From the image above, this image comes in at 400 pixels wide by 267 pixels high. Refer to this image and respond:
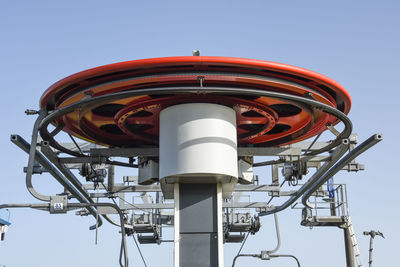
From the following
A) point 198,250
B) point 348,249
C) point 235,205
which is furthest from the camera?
point 348,249

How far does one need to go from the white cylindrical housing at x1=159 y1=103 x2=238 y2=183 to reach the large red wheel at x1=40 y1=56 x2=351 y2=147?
426mm

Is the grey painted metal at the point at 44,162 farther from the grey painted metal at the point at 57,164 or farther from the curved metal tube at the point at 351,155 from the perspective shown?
the curved metal tube at the point at 351,155

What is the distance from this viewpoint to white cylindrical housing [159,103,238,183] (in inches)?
445

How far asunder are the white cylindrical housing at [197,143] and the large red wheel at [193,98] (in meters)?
0.43

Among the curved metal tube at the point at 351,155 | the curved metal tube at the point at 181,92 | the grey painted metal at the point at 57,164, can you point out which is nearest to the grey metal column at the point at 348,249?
the curved metal tube at the point at 351,155

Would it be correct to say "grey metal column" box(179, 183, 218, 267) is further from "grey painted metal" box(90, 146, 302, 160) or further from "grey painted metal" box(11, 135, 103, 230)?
"grey painted metal" box(11, 135, 103, 230)

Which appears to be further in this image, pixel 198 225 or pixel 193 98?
pixel 198 225

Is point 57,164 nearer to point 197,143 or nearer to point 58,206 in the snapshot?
point 58,206

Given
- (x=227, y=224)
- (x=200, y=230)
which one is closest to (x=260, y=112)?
(x=200, y=230)

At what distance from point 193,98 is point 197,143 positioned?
1118mm

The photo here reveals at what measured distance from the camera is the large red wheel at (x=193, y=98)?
10.6 m

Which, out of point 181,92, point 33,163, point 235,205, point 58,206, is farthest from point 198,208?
point 235,205

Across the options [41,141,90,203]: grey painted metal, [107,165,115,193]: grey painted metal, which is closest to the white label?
Answer: [41,141,90,203]: grey painted metal

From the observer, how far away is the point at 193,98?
11812mm
